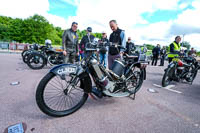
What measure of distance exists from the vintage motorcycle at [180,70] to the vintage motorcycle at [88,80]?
1331 mm

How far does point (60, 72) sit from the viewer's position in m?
1.46

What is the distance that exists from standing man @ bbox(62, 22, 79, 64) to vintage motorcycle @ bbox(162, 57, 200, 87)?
2.97 metres

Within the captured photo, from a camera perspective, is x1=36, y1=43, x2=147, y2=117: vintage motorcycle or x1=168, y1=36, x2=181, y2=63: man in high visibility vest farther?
x1=168, y1=36, x2=181, y2=63: man in high visibility vest

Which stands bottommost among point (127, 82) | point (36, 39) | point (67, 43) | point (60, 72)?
point (127, 82)

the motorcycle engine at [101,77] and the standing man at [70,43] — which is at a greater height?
the standing man at [70,43]

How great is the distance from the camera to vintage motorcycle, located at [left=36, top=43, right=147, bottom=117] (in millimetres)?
1480

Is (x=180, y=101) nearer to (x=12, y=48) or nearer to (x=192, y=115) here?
(x=192, y=115)

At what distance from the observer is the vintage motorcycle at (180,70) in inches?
127

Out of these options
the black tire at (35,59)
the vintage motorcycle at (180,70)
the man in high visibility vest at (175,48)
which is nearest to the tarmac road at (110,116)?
the vintage motorcycle at (180,70)

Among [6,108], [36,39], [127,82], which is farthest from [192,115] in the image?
[36,39]

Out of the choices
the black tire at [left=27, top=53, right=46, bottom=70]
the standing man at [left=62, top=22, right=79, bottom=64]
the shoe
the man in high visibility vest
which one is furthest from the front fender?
the black tire at [left=27, top=53, right=46, bottom=70]

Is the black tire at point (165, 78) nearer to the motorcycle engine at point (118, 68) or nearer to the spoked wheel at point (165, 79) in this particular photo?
the spoked wheel at point (165, 79)

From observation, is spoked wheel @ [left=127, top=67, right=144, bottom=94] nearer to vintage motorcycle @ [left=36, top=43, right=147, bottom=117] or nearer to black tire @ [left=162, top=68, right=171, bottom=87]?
vintage motorcycle @ [left=36, top=43, right=147, bottom=117]

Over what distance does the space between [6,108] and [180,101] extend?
338cm
